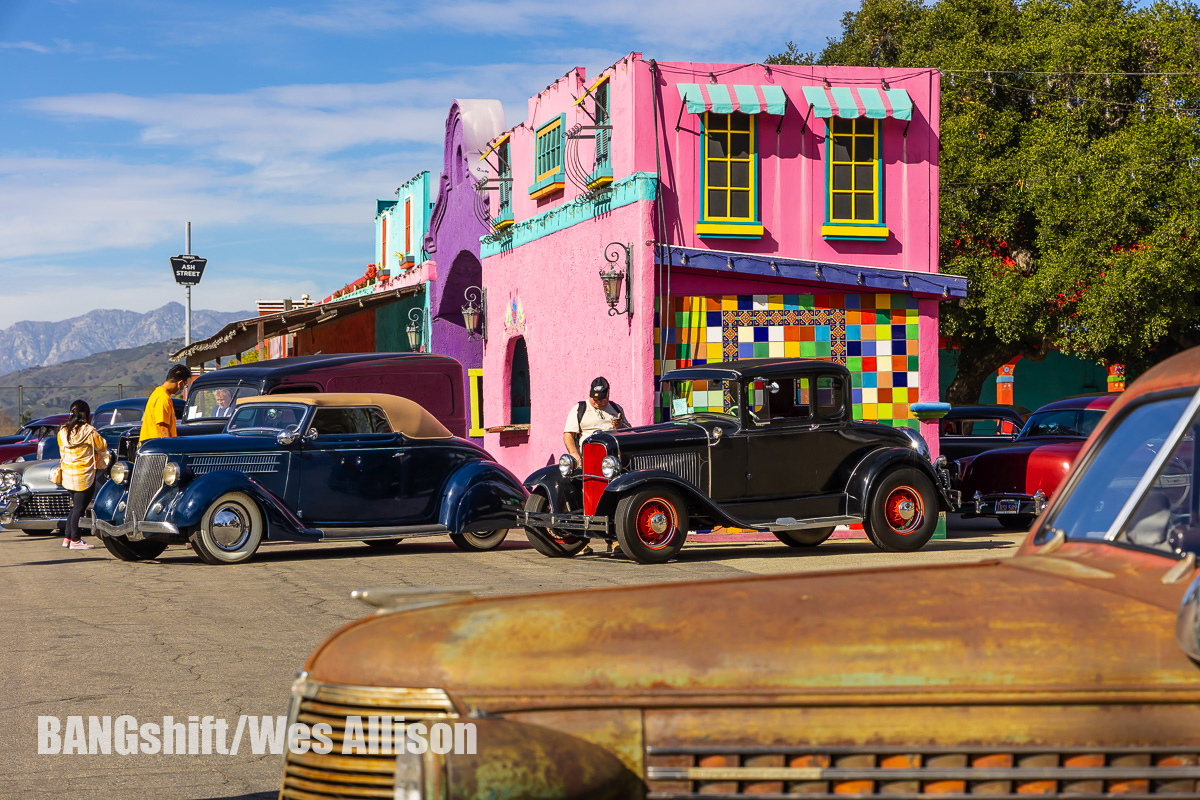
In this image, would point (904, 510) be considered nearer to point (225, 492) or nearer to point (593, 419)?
point (593, 419)

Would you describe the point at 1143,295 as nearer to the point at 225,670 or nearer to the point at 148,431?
the point at 148,431

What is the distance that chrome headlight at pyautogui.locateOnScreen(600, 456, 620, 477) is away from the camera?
12.1 metres

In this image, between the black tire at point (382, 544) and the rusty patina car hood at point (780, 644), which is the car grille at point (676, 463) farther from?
the rusty patina car hood at point (780, 644)

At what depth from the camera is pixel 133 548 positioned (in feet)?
42.5

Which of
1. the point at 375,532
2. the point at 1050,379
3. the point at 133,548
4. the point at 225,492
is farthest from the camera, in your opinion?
the point at 1050,379

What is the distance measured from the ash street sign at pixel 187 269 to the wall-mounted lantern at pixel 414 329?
8613 mm

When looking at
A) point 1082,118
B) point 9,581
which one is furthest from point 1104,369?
point 9,581

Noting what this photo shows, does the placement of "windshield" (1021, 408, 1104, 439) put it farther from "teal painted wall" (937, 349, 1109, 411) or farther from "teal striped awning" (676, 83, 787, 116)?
"teal painted wall" (937, 349, 1109, 411)

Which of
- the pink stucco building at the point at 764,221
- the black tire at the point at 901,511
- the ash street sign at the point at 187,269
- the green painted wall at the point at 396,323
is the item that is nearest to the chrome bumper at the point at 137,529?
the pink stucco building at the point at 764,221

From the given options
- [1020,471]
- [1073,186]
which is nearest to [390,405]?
[1020,471]

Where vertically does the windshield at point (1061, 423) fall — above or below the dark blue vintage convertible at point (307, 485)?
above

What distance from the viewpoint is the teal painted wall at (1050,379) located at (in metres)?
33.0

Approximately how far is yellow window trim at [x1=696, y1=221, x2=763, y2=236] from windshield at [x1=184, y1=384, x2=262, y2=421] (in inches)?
221

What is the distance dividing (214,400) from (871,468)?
26.8ft
